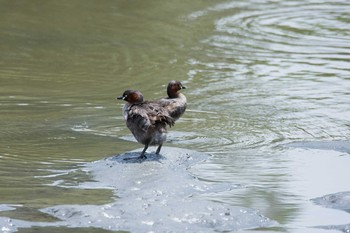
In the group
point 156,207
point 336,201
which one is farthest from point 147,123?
point 336,201

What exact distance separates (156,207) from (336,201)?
4.50ft

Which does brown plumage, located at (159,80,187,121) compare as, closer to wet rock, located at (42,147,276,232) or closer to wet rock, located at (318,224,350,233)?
wet rock, located at (42,147,276,232)

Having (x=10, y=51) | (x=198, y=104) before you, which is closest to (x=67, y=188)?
(x=198, y=104)

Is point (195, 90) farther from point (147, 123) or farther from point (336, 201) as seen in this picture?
point (336, 201)

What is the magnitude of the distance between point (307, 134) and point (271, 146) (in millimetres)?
687

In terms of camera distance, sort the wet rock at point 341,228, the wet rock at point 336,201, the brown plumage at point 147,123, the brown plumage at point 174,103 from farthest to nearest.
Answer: the brown plumage at point 174,103, the brown plumage at point 147,123, the wet rock at point 336,201, the wet rock at point 341,228

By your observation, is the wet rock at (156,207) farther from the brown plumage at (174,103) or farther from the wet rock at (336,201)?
the brown plumage at (174,103)

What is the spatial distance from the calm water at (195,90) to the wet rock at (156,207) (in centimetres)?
17

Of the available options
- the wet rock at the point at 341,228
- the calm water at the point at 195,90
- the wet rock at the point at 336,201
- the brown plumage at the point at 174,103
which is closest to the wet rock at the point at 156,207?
the calm water at the point at 195,90

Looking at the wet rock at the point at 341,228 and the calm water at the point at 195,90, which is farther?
the calm water at the point at 195,90

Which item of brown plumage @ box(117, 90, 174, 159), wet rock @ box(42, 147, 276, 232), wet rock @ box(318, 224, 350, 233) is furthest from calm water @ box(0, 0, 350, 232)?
brown plumage @ box(117, 90, 174, 159)

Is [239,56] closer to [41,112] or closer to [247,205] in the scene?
[41,112]

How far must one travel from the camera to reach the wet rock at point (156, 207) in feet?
23.3

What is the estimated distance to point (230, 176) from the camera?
28.0ft
